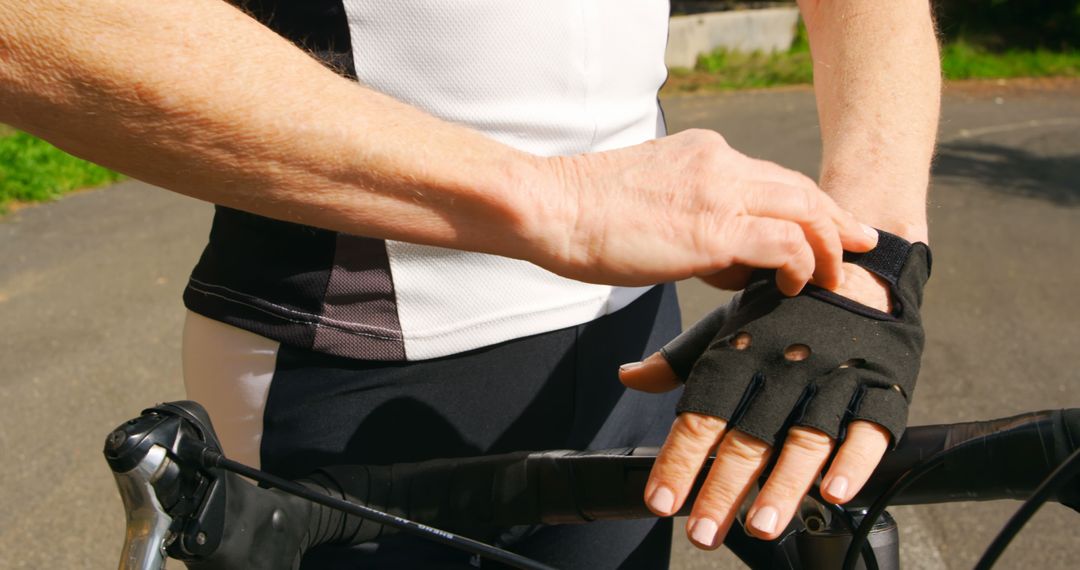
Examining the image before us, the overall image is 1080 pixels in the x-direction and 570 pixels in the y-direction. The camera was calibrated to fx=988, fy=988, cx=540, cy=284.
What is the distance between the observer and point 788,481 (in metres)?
0.99

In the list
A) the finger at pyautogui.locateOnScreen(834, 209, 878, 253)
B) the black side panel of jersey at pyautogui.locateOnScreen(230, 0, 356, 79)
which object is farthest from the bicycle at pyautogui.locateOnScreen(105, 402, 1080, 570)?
the black side panel of jersey at pyautogui.locateOnScreen(230, 0, 356, 79)

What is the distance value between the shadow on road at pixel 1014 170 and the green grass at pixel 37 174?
20.0ft

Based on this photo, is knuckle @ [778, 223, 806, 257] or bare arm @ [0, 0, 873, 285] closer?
bare arm @ [0, 0, 873, 285]

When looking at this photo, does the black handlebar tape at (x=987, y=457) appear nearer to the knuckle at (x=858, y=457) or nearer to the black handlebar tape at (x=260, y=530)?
the knuckle at (x=858, y=457)

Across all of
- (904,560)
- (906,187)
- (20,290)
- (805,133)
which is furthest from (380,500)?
(805,133)

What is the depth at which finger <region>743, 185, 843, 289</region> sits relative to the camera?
99cm

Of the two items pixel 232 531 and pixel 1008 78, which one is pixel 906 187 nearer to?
pixel 232 531

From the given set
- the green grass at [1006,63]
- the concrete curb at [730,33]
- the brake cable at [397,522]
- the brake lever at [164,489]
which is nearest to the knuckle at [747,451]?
the brake cable at [397,522]

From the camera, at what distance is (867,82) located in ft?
4.53

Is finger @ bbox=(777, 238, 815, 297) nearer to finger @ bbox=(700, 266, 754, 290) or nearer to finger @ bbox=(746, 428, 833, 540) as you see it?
finger @ bbox=(700, 266, 754, 290)

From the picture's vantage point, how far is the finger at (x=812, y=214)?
0.99 m

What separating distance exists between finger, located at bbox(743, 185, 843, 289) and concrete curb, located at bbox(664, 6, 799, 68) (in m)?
10.3

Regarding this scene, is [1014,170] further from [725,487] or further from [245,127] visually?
A: [245,127]

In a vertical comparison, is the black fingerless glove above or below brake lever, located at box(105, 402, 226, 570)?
above
